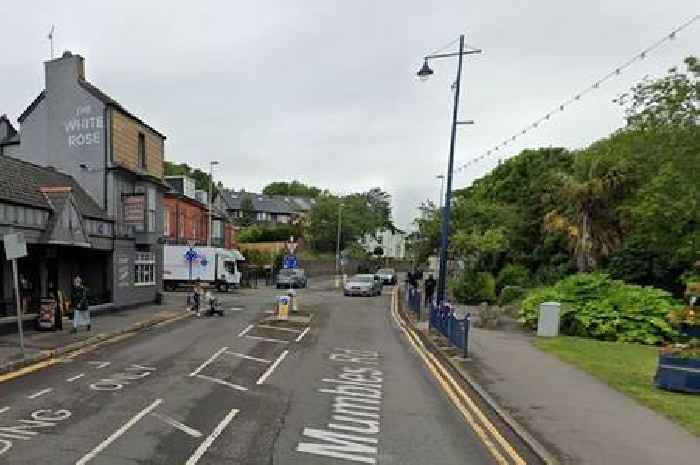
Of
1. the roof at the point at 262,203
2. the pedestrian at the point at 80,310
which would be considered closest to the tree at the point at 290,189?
the roof at the point at 262,203

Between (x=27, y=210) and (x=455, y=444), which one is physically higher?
(x=27, y=210)

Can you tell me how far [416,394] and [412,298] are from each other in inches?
699

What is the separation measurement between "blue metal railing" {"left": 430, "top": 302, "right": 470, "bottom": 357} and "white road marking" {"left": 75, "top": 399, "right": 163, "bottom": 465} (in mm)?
7753

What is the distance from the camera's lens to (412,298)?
93.7ft

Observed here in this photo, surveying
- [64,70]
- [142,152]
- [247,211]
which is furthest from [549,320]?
[247,211]

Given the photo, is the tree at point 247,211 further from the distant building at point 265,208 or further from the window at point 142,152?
the window at point 142,152

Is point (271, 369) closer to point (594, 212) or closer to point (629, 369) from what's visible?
point (629, 369)

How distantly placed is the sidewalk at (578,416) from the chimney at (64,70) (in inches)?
841

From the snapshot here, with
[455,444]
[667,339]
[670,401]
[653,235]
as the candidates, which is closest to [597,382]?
[670,401]

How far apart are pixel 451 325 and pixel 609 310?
6817 mm

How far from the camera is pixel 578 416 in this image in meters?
9.27

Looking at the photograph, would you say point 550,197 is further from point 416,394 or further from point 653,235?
point 416,394

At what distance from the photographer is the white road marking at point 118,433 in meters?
6.91

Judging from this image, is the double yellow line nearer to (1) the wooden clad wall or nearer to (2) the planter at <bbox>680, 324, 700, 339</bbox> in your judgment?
(2) the planter at <bbox>680, 324, 700, 339</bbox>
